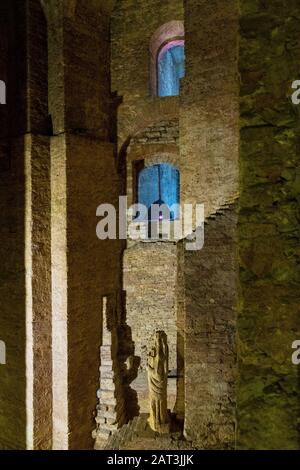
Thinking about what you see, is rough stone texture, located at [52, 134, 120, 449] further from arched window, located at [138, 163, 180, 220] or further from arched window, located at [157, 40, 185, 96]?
arched window, located at [138, 163, 180, 220]

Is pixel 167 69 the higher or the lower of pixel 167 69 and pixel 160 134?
the higher

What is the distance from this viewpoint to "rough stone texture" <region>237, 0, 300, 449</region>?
5.61ft

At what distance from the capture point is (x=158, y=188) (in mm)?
14555

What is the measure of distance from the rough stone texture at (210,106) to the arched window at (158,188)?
4.85 meters

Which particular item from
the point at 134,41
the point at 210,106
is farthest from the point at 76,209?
the point at 134,41

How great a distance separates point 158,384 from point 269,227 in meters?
5.29

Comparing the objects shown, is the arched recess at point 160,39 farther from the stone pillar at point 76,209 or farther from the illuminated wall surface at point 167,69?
the stone pillar at point 76,209

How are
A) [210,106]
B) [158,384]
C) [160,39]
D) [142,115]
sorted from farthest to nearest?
[160,39]
[142,115]
[210,106]
[158,384]

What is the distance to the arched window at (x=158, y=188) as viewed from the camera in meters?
13.5

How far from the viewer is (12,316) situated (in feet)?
24.6

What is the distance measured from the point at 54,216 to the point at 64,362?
3194 millimetres

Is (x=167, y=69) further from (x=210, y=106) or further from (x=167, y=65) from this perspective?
(x=210, y=106)

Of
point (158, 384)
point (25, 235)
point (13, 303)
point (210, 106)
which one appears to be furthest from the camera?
point (210, 106)

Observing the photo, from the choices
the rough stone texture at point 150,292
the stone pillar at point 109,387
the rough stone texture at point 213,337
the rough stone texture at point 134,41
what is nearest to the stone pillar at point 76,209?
the stone pillar at point 109,387
